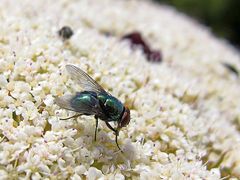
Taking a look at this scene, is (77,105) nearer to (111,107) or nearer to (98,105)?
(98,105)

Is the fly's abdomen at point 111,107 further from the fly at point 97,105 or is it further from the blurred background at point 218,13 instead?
the blurred background at point 218,13

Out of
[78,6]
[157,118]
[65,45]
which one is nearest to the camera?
[157,118]

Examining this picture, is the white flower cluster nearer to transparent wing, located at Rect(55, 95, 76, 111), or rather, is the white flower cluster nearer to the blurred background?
transparent wing, located at Rect(55, 95, 76, 111)

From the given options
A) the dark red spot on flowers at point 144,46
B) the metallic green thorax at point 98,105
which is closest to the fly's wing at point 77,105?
the metallic green thorax at point 98,105

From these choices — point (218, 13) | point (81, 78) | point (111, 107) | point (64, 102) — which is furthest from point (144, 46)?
point (218, 13)

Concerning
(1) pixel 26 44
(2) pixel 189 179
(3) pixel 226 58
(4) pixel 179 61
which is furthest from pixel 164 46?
(2) pixel 189 179

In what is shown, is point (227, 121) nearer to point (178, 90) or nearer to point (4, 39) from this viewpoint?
point (178, 90)
